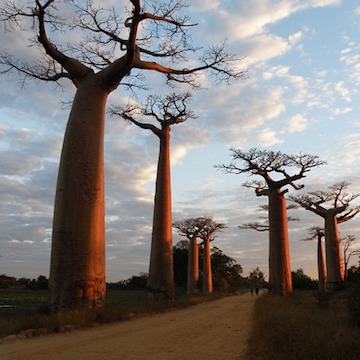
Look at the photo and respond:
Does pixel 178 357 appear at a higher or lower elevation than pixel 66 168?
lower

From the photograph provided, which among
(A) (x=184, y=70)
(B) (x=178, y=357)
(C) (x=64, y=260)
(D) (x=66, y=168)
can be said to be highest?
(A) (x=184, y=70)

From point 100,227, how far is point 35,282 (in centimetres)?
4362

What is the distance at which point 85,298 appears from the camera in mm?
8273

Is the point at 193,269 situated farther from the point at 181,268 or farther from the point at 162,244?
the point at 162,244

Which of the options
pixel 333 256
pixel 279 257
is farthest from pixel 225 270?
pixel 279 257

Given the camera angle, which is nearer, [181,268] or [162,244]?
[162,244]

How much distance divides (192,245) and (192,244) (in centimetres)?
8

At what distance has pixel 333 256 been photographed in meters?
25.9

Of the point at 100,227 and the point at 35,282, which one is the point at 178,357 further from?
the point at 35,282

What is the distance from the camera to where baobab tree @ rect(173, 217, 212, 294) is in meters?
34.4

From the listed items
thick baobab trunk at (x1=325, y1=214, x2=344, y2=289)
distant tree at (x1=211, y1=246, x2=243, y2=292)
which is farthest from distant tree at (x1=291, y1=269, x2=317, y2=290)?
thick baobab trunk at (x1=325, y1=214, x2=344, y2=289)

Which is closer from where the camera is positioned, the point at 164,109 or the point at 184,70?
the point at 184,70

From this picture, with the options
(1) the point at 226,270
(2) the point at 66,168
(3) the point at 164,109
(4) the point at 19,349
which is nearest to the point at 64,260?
(2) the point at 66,168

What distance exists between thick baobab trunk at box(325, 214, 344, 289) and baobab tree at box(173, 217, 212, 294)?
1128cm
